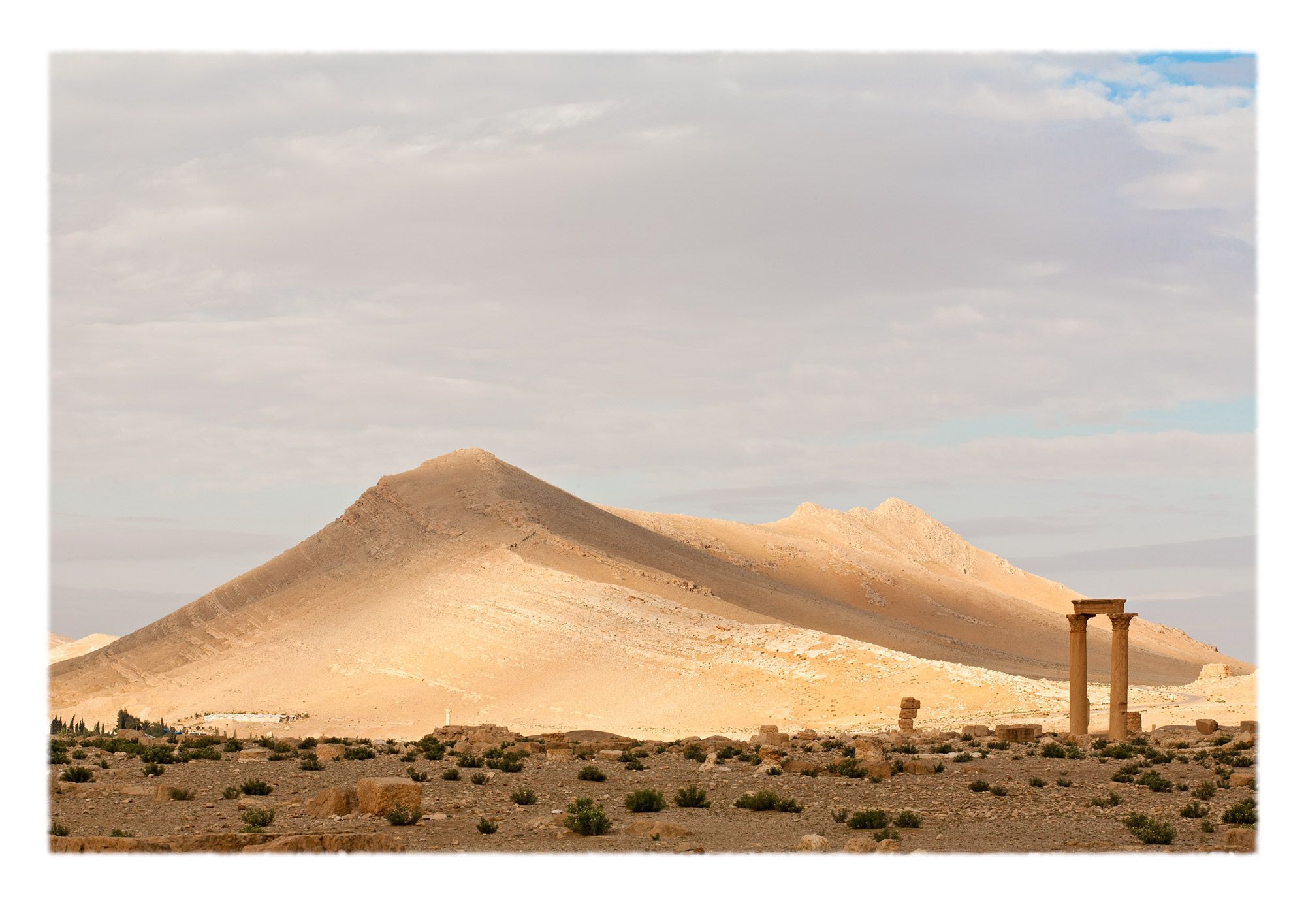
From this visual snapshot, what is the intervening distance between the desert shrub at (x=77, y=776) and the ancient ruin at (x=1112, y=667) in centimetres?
2422

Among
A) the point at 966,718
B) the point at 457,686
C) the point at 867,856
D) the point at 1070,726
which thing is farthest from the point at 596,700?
the point at 867,856

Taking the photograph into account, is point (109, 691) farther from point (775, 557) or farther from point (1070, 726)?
point (775, 557)

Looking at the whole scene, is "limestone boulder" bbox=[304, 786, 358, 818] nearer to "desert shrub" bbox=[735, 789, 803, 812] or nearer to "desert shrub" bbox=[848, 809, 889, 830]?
"desert shrub" bbox=[735, 789, 803, 812]

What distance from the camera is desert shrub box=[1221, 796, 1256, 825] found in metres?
17.1

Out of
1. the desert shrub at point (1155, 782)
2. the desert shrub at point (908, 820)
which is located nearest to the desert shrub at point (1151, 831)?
the desert shrub at point (908, 820)

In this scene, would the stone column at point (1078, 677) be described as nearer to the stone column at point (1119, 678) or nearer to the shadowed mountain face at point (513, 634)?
the stone column at point (1119, 678)

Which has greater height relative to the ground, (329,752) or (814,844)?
(814,844)

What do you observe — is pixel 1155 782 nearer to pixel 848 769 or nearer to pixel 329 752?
pixel 848 769

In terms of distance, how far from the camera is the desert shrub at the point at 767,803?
19.0 m

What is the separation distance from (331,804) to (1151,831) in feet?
34.6

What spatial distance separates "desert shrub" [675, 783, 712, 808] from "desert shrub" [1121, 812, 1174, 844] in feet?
19.9

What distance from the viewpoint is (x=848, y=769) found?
2455 cm

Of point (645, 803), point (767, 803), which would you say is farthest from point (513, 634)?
point (645, 803)

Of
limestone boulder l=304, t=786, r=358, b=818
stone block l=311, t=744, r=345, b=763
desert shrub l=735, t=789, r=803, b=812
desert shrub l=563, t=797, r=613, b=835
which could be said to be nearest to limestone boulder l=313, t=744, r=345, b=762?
stone block l=311, t=744, r=345, b=763
